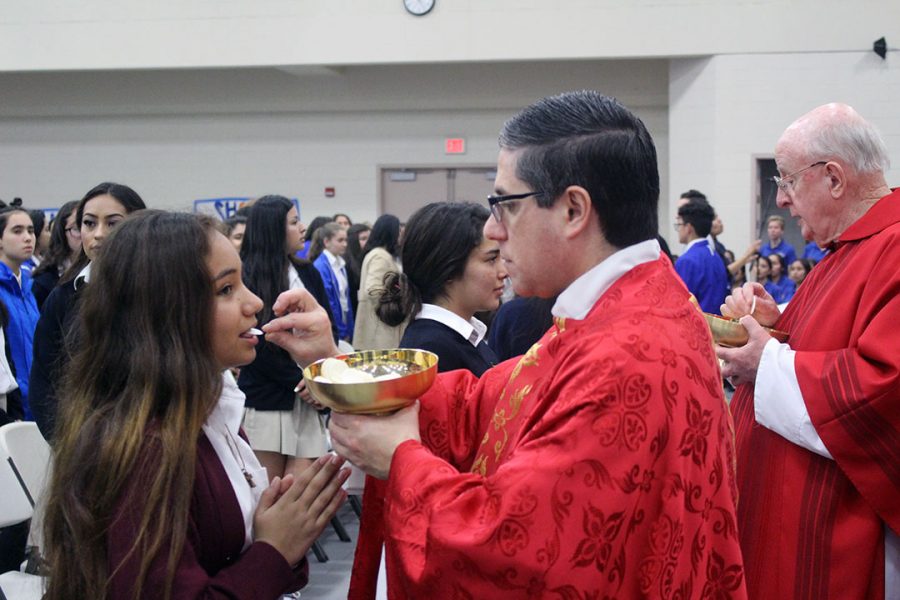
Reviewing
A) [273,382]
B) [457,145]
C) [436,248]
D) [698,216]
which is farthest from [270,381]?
[457,145]

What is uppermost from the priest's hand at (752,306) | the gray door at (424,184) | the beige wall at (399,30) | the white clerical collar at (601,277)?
the beige wall at (399,30)

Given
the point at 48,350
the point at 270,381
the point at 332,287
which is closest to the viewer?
the point at 48,350

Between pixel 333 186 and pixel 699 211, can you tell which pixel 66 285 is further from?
pixel 333 186

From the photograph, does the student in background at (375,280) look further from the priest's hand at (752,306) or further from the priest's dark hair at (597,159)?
the priest's dark hair at (597,159)

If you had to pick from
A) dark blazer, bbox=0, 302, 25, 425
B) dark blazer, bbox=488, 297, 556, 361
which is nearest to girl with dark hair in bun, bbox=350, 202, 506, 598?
dark blazer, bbox=488, 297, 556, 361

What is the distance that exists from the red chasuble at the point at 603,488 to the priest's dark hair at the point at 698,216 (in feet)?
17.8

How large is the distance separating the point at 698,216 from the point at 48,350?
4694mm

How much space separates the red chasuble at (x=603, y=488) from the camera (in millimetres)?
1180

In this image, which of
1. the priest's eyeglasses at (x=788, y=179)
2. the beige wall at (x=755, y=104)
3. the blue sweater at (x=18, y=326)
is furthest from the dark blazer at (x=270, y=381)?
the beige wall at (x=755, y=104)

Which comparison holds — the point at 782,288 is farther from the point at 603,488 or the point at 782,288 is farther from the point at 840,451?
the point at 603,488

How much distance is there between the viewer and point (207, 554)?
147cm

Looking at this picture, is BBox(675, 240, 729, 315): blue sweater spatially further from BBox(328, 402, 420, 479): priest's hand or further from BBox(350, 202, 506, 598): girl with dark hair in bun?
BBox(328, 402, 420, 479): priest's hand

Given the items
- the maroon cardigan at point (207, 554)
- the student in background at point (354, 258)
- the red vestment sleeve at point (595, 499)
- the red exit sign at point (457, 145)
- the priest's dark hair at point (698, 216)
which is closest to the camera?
the red vestment sleeve at point (595, 499)

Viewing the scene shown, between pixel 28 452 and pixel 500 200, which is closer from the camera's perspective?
pixel 500 200
